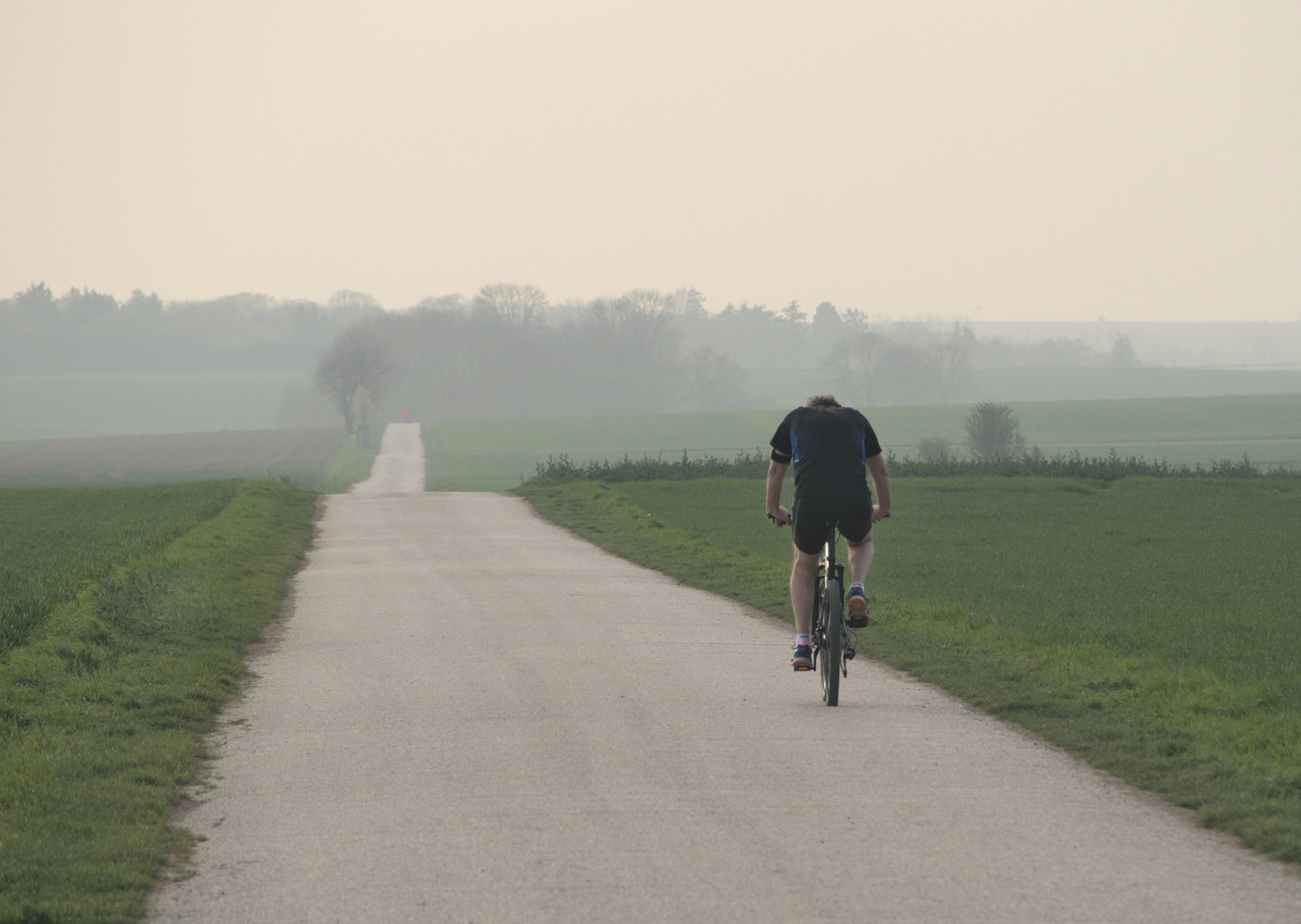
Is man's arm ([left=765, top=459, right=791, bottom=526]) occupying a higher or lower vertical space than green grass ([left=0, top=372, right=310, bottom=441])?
lower

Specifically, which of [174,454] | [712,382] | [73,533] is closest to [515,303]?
[712,382]

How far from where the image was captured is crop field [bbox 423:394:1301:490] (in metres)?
85.0

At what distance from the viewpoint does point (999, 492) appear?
33.0 m

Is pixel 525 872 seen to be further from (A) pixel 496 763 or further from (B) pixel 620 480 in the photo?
(B) pixel 620 480

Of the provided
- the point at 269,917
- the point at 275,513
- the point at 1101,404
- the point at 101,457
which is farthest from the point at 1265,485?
the point at 1101,404

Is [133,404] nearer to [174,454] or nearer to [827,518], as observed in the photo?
[174,454]

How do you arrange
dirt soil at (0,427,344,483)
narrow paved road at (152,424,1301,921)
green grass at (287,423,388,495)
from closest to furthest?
narrow paved road at (152,424,1301,921)
green grass at (287,423,388,495)
dirt soil at (0,427,344,483)

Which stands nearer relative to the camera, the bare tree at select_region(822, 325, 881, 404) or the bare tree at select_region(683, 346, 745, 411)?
the bare tree at select_region(683, 346, 745, 411)

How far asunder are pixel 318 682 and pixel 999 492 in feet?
85.6

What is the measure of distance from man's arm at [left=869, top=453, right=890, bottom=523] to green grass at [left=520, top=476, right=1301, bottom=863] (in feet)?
4.84

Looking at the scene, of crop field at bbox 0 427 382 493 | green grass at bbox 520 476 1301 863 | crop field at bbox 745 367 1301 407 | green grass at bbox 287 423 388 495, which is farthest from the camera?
crop field at bbox 745 367 1301 407

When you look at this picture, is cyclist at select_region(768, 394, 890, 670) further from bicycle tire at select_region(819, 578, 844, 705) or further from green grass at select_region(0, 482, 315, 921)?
green grass at select_region(0, 482, 315, 921)

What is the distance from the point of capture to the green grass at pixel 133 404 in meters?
143

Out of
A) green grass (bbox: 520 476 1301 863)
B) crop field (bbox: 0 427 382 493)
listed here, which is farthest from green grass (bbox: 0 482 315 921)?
crop field (bbox: 0 427 382 493)
